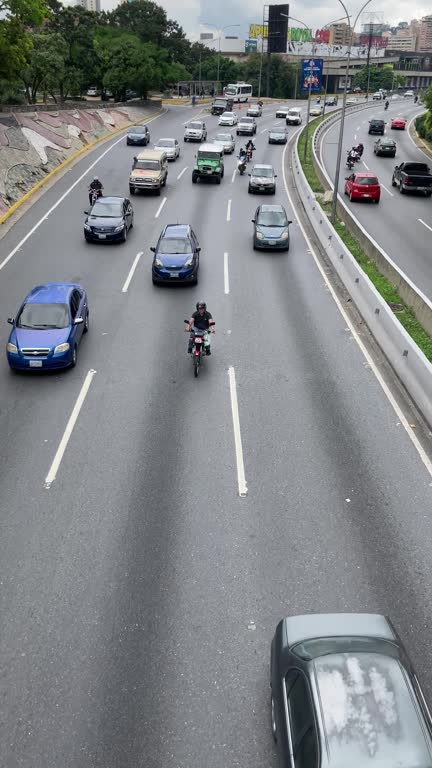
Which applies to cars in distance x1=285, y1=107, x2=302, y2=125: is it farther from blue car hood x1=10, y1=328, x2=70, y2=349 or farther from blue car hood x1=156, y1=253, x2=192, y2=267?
blue car hood x1=10, y1=328, x2=70, y2=349

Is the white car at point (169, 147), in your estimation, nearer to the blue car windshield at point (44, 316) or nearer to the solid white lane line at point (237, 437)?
the blue car windshield at point (44, 316)

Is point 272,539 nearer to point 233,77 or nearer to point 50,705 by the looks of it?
point 50,705

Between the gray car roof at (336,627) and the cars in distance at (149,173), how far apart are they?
32395 millimetres

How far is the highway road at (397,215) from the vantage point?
25953 mm

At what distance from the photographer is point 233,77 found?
136750 mm

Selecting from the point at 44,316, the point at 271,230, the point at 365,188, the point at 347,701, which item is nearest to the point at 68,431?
the point at 44,316

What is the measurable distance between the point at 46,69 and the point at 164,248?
182 feet

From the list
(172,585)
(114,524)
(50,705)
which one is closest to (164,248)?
(114,524)

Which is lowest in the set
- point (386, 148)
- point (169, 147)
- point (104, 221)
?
point (104, 221)

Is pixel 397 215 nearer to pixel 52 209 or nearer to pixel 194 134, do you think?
pixel 52 209

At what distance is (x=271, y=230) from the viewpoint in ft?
87.2

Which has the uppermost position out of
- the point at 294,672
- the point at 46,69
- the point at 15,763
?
the point at 46,69

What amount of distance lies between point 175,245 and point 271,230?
5.82 m

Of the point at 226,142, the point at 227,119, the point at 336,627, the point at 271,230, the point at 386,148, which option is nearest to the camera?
the point at 336,627
